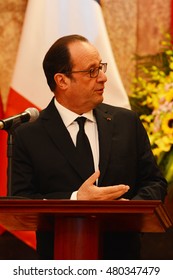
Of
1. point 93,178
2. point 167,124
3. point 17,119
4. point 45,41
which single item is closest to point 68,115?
point 17,119

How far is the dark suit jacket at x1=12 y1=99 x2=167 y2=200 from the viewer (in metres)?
3.32

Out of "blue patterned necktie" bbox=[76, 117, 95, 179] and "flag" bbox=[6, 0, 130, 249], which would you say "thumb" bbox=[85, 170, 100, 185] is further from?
"flag" bbox=[6, 0, 130, 249]

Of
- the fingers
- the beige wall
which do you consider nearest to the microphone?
the fingers

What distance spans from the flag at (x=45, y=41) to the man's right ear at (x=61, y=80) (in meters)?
1.26

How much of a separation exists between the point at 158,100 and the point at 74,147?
1314 mm

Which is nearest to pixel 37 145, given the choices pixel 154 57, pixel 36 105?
pixel 36 105

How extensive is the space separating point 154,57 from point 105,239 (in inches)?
85.9

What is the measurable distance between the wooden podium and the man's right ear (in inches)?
32.6

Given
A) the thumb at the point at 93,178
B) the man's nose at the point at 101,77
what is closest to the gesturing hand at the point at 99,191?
the thumb at the point at 93,178

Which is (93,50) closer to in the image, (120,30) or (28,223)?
(28,223)

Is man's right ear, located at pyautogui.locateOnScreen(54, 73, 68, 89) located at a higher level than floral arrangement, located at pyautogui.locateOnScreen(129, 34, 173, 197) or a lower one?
higher

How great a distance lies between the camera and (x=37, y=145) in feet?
11.2

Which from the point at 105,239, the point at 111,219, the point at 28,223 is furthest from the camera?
the point at 105,239

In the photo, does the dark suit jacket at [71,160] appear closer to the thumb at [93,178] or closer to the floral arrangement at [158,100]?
the thumb at [93,178]
